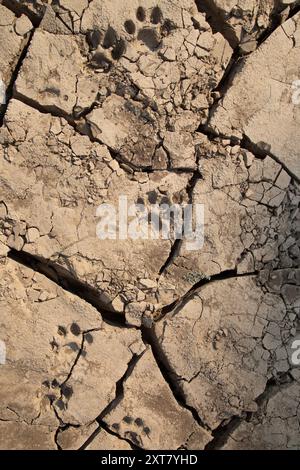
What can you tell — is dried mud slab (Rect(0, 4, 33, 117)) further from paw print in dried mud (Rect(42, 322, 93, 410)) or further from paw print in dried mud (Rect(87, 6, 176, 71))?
paw print in dried mud (Rect(42, 322, 93, 410))

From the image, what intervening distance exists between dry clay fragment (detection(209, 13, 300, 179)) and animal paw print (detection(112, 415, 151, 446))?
3.80 ft

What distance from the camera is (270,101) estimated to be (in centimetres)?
209

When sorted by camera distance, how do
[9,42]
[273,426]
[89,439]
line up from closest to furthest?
1. [9,42]
2. [89,439]
3. [273,426]

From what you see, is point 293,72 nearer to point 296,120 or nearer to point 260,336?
point 296,120

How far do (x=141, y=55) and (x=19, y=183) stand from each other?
26.2 inches

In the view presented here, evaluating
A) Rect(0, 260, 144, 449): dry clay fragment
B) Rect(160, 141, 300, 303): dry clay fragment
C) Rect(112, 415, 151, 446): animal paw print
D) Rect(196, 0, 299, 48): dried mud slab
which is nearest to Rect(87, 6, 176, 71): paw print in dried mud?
Rect(196, 0, 299, 48): dried mud slab

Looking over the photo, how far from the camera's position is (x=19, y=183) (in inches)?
75.8

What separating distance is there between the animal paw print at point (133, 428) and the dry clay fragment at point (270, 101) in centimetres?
116

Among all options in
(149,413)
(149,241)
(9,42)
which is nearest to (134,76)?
(9,42)

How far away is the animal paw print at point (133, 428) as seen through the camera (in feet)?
6.56

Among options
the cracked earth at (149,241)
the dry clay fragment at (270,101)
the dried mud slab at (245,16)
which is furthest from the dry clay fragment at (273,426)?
the dried mud slab at (245,16)

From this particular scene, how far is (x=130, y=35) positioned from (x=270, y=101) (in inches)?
23.9

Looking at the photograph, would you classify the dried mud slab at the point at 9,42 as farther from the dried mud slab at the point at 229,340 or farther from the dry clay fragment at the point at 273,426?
the dry clay fragment at the point at 273,426

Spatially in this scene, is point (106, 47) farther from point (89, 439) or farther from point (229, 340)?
point (89, 439)
